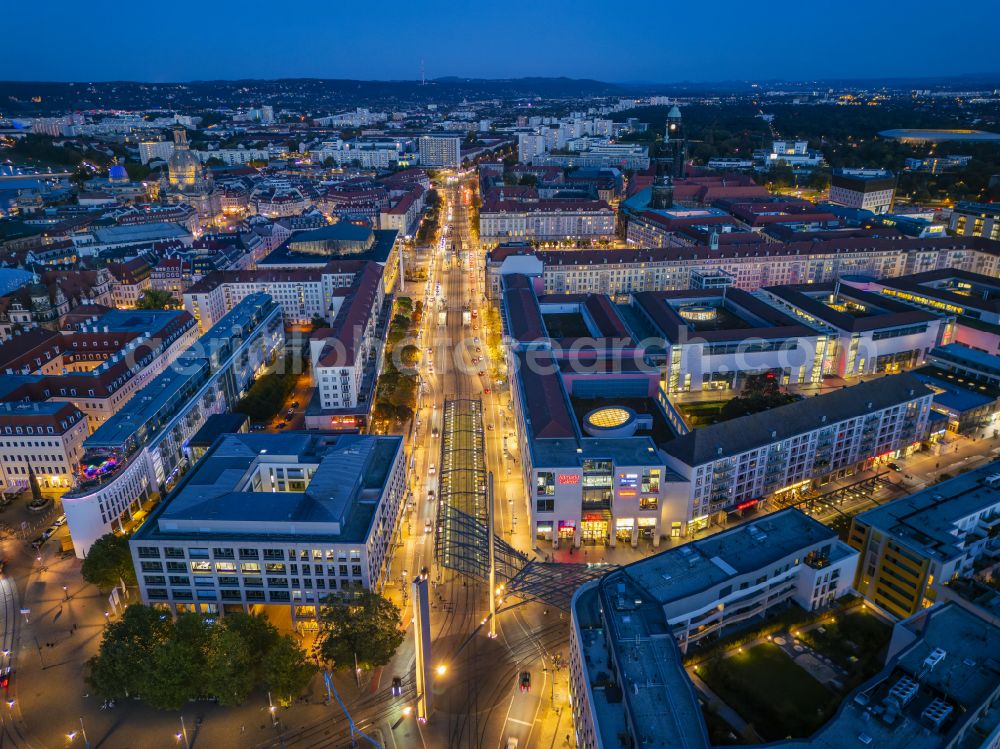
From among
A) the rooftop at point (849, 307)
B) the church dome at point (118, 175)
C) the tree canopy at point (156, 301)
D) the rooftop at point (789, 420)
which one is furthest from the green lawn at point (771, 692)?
the church dome at point (118, 175)

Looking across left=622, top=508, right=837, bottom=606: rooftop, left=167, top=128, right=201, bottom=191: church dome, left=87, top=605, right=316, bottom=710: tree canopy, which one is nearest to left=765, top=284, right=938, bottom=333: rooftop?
left=622, top=508, right=837, bottom=606: rooftop

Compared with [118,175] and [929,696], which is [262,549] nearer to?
[929,696]

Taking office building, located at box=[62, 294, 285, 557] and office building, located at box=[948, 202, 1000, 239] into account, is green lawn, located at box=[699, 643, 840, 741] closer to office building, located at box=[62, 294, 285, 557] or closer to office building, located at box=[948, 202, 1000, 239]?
office building, located at box=[62, 294, 285, 557]

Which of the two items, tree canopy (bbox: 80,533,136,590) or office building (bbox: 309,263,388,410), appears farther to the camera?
office building (bbox: 309,263,388,410)

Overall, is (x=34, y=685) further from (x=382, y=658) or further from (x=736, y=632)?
(x=736, y=632)

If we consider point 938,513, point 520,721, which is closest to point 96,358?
point 520,721

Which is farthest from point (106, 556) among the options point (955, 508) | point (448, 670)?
point (955, 508)

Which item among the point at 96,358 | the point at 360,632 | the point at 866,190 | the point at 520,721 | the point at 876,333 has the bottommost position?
the point at 520,721
